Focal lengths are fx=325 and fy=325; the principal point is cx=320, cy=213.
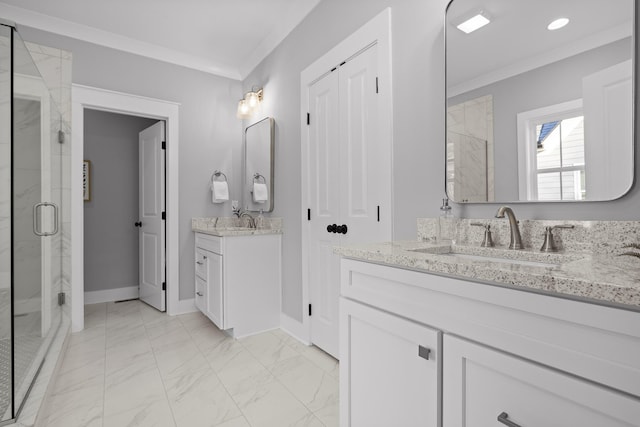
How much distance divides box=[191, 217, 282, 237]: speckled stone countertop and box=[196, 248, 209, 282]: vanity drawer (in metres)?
0.21

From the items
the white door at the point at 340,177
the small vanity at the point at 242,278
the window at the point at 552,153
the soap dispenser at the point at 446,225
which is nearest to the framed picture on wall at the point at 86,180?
the small vanity at the point at 242,278

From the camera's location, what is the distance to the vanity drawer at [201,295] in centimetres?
297

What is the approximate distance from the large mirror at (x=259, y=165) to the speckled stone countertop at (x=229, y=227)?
172mm

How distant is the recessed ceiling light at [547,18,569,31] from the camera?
1.18 metres

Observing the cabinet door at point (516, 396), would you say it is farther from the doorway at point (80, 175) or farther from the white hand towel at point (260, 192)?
the doorway at point (80, 175)

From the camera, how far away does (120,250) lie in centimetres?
396

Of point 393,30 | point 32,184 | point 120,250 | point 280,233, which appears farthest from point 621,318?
point 120,250

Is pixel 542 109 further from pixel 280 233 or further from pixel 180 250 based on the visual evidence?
pixel 180 250

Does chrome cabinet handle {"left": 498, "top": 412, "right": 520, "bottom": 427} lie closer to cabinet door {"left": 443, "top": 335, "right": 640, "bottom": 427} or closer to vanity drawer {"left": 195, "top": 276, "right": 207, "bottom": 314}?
cabinet door {"left": 443, "top": 335, "right": 640, "bottom": 427}

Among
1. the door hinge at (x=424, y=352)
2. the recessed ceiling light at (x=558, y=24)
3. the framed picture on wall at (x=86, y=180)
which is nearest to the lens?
the door hinge at (x=424, y=352)

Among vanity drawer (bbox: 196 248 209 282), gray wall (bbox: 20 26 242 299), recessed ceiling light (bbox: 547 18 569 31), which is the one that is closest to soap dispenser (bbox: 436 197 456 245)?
recessed ceiling light (bbox: 547 18 569 31)

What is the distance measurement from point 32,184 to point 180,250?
1507 millimetres

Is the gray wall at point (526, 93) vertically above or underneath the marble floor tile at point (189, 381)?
above

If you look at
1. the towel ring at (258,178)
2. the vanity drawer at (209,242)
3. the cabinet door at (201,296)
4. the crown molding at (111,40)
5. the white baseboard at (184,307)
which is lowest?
the white baseboard at (184,307)
